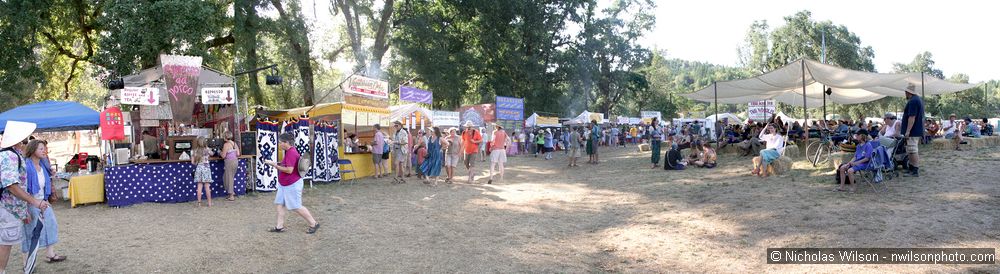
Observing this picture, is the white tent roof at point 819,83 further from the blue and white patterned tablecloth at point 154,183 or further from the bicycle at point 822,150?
the blue and white patterned tablecloth at point 154,183

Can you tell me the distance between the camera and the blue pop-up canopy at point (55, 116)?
10.8m

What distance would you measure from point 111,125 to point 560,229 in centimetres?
812

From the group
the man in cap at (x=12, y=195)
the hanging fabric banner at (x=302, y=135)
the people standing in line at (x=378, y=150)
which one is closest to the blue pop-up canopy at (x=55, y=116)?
the hanging fabric banner at (x=302, y=135)

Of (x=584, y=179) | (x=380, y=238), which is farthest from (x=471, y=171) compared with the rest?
(x=380, y=238)

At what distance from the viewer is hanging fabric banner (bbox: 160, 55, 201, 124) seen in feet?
31.2

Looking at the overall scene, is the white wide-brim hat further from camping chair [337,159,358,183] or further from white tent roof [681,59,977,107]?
white tent roof [681,59,977,107]

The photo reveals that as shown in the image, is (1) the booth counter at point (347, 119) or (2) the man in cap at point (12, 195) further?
(1) the booth counter at point (347, 119)

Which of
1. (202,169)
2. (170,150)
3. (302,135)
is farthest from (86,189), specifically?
(302,135)

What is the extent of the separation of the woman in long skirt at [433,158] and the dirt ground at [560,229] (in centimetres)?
197

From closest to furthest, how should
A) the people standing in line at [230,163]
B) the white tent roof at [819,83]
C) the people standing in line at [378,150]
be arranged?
the people standing in line at [230,163]
the white tent roof at [819,83]
the people standing in line at [378,150]

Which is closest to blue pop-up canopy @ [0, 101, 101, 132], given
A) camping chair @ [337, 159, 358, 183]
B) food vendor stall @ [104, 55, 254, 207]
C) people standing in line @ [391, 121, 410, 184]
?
food vendor stall @ [104, 55, 254, 207]

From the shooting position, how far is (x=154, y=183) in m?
9.04

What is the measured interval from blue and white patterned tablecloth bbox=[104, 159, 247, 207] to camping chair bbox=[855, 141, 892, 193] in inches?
398

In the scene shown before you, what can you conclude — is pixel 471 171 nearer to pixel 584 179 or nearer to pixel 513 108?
pixel 584 179
